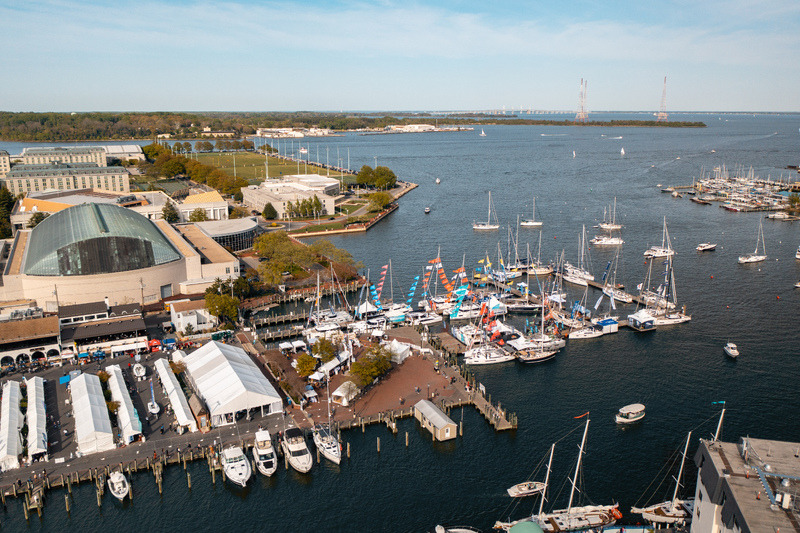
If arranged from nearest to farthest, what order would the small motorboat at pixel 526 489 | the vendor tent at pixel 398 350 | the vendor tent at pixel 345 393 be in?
the small motorboat at pixel 526 489 → the vendor tent at pixel 345 393 → the vendor tent at pixel 398 350

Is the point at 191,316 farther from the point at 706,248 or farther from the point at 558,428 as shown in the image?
the point at 706,248

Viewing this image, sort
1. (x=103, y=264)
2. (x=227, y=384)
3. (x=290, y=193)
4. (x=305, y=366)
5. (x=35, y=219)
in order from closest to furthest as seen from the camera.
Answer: (x=227, y=384), (x=305, y=366), (x=103, y=264), (x=35, y=219), (x=290, y=193)

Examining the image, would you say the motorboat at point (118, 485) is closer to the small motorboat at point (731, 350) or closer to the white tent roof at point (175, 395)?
the white tent roof at point (175, 395)

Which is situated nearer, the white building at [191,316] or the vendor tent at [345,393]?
the vendor tent at [345,393]

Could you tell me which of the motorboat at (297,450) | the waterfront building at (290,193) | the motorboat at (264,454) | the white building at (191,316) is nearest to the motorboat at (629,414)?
the motorboat at (297,450)

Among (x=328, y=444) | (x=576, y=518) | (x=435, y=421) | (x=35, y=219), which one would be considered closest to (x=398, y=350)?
(x=435, y=421)

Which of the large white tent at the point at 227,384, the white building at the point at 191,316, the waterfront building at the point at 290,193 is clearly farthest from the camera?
the waterfront building at the point at 290,193

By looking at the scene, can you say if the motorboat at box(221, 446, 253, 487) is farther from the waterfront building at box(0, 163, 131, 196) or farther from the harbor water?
the waterfront building at box(0, 163, 131, 196)
